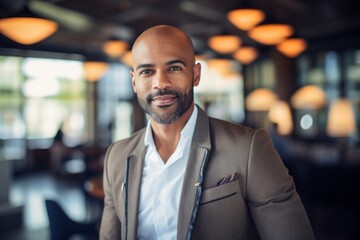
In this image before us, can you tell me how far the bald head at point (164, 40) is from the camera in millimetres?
1347

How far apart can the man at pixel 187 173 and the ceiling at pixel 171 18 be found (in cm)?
382

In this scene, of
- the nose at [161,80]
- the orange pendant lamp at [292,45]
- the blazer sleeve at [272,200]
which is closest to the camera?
the blazer sleeve at [272,200]

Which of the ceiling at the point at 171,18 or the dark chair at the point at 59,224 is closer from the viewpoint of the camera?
the dark chair at the point at 59,224

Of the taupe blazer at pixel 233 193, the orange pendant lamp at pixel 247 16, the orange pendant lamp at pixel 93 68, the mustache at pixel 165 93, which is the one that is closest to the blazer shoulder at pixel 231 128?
the taupe blazer at pixel 233 193

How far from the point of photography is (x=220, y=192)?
1.26 meters

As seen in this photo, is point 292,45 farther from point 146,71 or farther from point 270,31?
point 146,71

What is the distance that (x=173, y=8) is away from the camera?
730 cm

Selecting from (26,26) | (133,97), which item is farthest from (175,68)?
(133,97)

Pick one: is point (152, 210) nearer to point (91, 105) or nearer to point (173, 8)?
point (173, 8)

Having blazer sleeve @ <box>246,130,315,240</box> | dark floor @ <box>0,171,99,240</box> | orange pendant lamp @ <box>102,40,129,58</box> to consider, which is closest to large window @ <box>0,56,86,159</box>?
dark floor @ <box>0,171,99,240</box>

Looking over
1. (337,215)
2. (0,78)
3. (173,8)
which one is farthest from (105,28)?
(337,215)

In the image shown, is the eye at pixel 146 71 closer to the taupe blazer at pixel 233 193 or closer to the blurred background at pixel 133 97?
the taupe blazer at pixel 233 193

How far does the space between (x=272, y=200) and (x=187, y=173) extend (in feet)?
1.12

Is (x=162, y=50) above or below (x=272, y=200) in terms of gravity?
above
